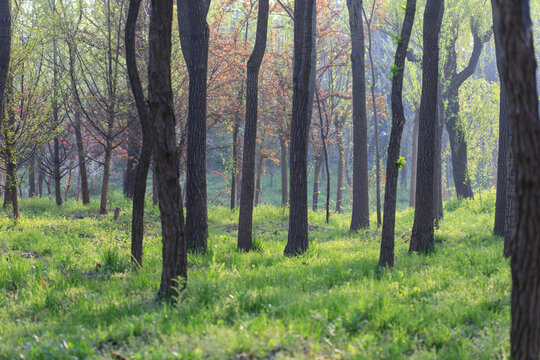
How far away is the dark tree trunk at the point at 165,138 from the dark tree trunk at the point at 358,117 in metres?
9.24

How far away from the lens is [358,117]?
1362 cm

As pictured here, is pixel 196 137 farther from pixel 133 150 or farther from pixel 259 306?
pixel 133 150

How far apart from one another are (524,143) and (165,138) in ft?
12.3

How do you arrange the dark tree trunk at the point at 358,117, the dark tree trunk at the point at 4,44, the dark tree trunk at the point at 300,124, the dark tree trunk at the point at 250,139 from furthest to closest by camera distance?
the dark tree trunk at the point at 358,117, the dark tree trunk at the point at 250,139, the dark tree trunk at the point at 4,44, the dark tree trunk at the point at 300,124

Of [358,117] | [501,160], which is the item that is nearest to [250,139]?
[358,117]

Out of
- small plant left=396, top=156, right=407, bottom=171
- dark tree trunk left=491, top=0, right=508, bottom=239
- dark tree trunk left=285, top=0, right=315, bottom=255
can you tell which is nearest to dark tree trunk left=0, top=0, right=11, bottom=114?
dark tree trunk left=285, top=0, right=315, bottom=255

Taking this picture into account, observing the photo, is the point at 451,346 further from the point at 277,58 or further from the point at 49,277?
the point at 277,58

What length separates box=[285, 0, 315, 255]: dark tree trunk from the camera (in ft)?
28.6

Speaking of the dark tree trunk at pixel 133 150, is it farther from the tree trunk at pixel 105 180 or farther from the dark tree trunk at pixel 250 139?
the dark tree trunk at pixel 250 139

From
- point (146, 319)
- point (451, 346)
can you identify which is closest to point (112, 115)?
point (146, 319)

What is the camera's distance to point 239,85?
723 inches

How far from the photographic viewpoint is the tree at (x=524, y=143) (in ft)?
9.87

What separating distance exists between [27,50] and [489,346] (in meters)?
13.1

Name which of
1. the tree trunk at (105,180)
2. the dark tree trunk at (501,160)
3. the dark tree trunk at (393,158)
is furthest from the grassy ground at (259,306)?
the tree trunk at (105,180)
